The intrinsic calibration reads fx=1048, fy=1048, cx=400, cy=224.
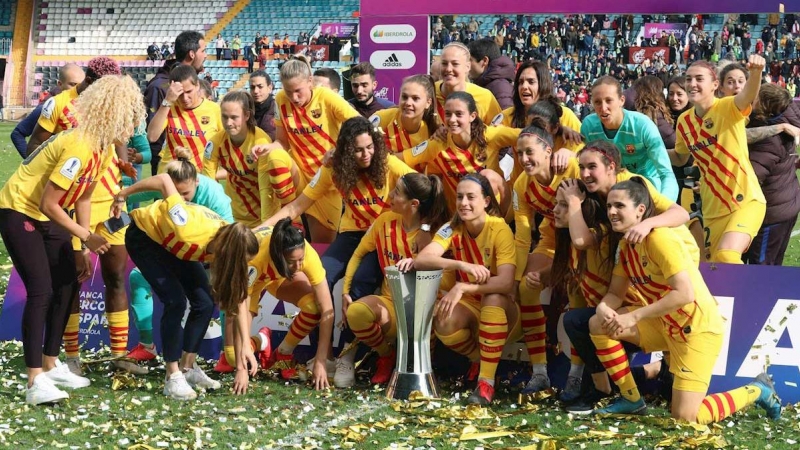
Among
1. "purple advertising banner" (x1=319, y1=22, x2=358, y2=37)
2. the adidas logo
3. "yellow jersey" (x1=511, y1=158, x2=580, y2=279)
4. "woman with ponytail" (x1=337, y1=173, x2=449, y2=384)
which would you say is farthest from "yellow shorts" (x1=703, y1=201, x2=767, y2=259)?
"purple advertising banner" (x1=319, y1=22, x2=358, y2=37)

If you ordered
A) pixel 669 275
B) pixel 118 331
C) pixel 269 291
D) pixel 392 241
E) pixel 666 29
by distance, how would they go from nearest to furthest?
pixel 669 275 < pixel 392 241 < pixel 269 291 < pixel 118 331 < pixel 666 29

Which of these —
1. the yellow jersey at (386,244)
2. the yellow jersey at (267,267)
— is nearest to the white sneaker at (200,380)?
the yellow jersey at (267,267)

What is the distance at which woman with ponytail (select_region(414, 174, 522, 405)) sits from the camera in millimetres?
5906

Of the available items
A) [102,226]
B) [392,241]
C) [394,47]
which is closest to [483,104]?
[392,241]

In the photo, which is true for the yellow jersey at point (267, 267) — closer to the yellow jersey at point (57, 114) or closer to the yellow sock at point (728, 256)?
the yellow jersey at point (57, 114)

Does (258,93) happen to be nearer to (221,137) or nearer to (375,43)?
(221,137)

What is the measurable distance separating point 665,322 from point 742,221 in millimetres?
1569

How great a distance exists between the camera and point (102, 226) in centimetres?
657

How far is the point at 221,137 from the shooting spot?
7.51 m

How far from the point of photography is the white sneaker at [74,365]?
638 centimetres

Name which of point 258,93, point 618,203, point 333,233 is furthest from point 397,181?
point 258,93

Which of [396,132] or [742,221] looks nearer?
[742,221]

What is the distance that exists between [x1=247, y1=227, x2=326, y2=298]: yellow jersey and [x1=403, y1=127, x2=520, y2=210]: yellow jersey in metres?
1.04

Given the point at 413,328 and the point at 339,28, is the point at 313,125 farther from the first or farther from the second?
the point at 339,28
